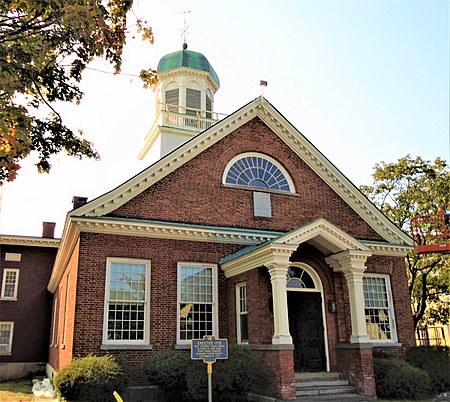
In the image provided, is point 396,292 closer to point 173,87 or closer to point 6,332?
point 173,87

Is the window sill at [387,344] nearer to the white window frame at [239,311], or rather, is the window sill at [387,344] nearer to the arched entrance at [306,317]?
the arched entrance at [306,317]

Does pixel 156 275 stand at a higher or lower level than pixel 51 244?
lower

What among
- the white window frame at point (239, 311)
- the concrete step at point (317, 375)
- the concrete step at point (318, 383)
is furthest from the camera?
the white window frame at point (239, 311)

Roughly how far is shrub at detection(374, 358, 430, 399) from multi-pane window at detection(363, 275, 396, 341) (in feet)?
8.33

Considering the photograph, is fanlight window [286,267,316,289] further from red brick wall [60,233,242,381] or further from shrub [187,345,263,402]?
shrub [187,345,263,402]

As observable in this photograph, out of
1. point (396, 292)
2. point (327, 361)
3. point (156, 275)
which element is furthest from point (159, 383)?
point (396, 292)

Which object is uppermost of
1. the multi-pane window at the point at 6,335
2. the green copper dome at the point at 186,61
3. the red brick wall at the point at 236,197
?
the green copper dome at the point at 186,61

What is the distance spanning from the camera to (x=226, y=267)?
1544 cm

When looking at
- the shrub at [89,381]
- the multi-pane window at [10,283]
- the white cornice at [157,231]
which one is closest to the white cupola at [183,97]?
the white cornice at [157,231]

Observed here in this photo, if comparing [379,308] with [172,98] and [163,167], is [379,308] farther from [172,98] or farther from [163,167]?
[172,98]

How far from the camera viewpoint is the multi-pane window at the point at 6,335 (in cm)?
2580

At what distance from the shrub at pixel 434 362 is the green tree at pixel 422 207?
31.7ft

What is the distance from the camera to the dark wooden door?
15383 millimetres

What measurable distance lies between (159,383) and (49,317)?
658 inches
